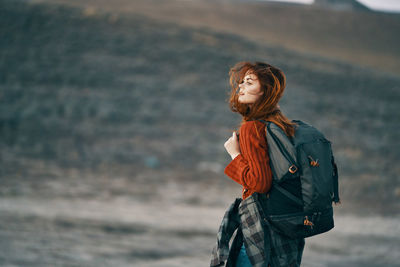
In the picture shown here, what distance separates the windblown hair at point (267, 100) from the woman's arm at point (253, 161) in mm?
83

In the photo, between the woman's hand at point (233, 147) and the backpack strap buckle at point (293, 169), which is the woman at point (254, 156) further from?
the backpack strap buckle at point (293, 169)

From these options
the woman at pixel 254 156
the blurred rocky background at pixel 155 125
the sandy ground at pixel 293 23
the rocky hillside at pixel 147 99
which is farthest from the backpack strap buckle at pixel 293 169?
the sandy ground at pixel 293 23

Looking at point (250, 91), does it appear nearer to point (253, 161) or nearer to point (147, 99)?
point (253, 161)

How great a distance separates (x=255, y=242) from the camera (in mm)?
2494

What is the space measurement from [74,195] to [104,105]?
300 inches

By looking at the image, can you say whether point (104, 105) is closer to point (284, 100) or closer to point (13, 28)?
point (284, 100)

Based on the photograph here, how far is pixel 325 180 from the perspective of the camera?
93.0 inches

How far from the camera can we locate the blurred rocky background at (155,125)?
27.0ft

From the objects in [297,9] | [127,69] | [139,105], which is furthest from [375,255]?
[297,9]

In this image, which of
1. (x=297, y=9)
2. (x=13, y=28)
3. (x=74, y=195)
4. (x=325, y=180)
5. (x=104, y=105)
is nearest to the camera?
(x=325, y=180)

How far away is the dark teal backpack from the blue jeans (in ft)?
0.80

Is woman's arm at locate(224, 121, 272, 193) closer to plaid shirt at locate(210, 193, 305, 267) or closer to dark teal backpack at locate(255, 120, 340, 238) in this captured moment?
dark teal backpack at locate(255, 120, 340, 238)

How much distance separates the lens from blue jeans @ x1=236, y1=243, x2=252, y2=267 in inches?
101

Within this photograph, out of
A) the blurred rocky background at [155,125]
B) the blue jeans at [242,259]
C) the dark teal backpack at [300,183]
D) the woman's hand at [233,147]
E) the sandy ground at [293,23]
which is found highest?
the sandy ground at [293,23]
